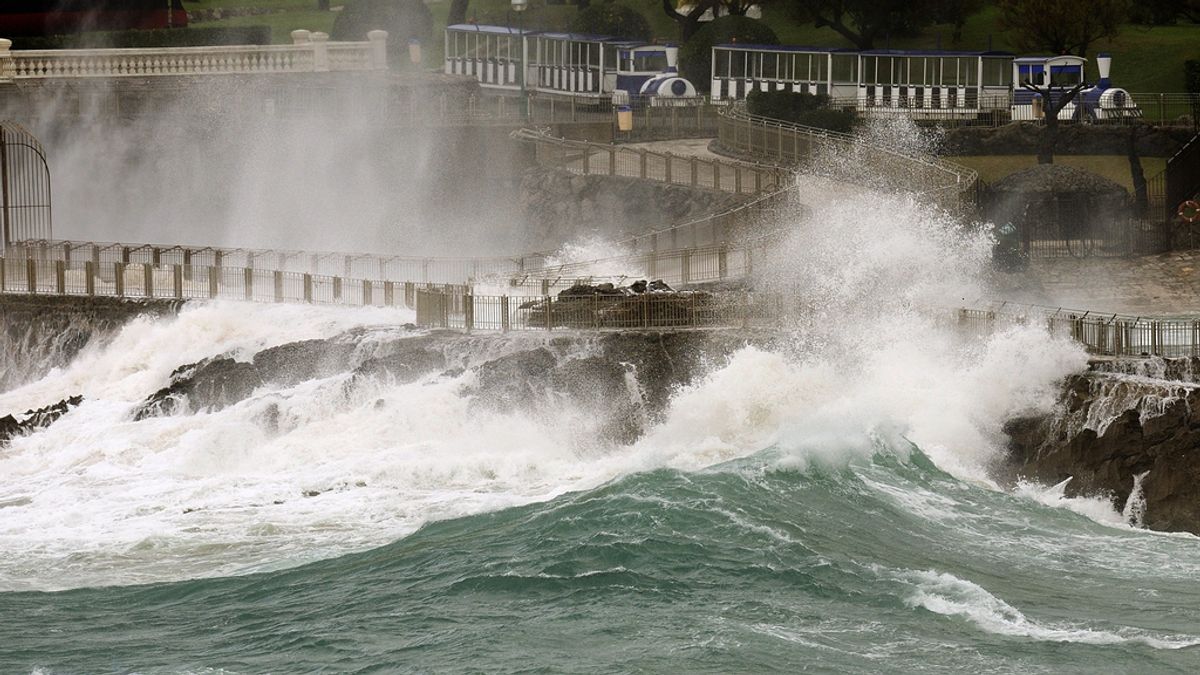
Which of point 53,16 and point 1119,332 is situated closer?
point 1119,332

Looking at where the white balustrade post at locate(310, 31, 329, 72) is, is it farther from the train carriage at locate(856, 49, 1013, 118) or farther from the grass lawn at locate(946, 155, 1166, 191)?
the grass lawn at locate(946, 155, 1166, 191)

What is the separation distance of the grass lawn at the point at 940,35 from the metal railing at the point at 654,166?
578 inches

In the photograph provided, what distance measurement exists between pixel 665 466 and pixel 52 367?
15025mm

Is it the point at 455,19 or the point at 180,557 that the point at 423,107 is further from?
the point at 180,557

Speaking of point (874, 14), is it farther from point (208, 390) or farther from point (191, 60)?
point (208, 390)

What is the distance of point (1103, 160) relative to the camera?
52094mm

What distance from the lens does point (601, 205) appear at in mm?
47188

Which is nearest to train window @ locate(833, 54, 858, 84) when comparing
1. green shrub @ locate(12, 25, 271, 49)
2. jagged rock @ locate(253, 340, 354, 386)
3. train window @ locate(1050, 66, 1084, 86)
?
train window @ locate(1050, 66, 1084, 86)

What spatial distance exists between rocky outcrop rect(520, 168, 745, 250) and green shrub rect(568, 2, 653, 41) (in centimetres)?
1665

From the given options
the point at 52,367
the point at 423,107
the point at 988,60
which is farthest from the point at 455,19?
the point at 52,367

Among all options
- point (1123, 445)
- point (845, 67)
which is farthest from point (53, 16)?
point (1123, 445)

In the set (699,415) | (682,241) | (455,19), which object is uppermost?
(455,19)

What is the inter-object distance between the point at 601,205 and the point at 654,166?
1.99 metres

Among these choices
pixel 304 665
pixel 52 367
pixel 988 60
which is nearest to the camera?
pixel 304 665
